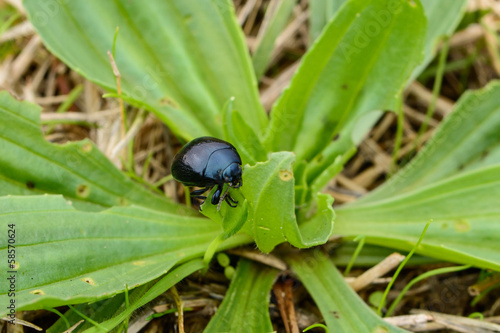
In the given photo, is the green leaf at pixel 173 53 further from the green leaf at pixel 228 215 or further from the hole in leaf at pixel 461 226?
the hole in leaf at pixel 461 226

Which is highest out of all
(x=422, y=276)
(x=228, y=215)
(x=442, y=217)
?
(x=228, y=215)

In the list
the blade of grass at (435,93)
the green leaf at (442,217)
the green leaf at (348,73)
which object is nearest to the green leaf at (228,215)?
the green leaf at (348,73)

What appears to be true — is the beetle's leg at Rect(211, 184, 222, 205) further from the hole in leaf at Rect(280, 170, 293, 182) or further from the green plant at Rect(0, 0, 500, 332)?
the hole in leaf at Rect(280, 170, 293, 182)

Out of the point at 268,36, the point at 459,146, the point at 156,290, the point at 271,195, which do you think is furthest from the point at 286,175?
the point at 268,36

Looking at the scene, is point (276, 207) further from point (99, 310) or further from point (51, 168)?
point (51, 168)

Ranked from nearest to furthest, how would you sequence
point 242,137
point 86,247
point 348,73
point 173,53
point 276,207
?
point 276,207
point 86,247
point 242,137
point 348,73
point 173,53

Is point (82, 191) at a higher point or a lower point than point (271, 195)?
higher

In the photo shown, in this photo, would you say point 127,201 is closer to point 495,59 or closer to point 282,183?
point 282,183
